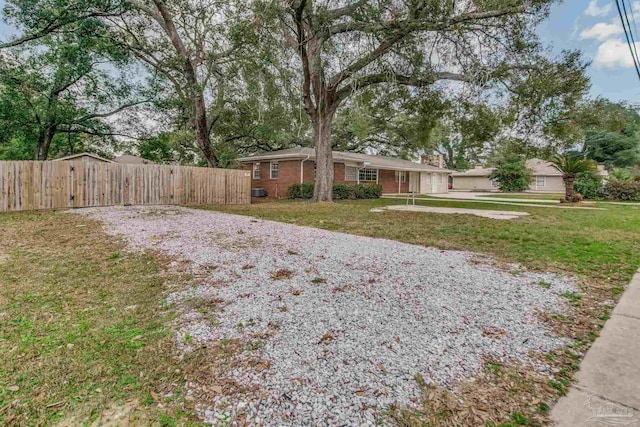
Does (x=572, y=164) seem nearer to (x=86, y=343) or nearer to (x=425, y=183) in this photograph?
(x=425, y=183)

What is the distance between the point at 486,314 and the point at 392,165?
75.3ft

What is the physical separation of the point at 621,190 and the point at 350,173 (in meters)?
16.4

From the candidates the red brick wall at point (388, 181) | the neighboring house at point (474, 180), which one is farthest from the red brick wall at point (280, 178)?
the neighboring house at point (474, 180)

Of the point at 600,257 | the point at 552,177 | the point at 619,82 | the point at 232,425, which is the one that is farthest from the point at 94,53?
the point at 552,177

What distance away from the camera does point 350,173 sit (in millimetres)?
22484

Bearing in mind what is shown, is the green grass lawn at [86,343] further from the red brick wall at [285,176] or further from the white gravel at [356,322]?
the red brick wall at [285,176]

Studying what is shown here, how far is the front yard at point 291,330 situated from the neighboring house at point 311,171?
1428cm

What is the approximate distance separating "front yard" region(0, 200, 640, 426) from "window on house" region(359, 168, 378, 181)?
60.9 ft

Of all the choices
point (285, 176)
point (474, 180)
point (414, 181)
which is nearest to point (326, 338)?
point (285, 176)

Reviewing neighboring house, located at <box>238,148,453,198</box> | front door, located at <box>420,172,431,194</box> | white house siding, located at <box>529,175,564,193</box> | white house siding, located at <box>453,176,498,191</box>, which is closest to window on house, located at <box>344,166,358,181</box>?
neighboring house, located at <box>238,148,453,198</box>

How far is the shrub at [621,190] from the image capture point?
19.0 m

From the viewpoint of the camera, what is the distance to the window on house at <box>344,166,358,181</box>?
2213 centimetres

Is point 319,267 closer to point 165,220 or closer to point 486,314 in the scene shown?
point 486,314

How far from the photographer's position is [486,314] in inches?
118
